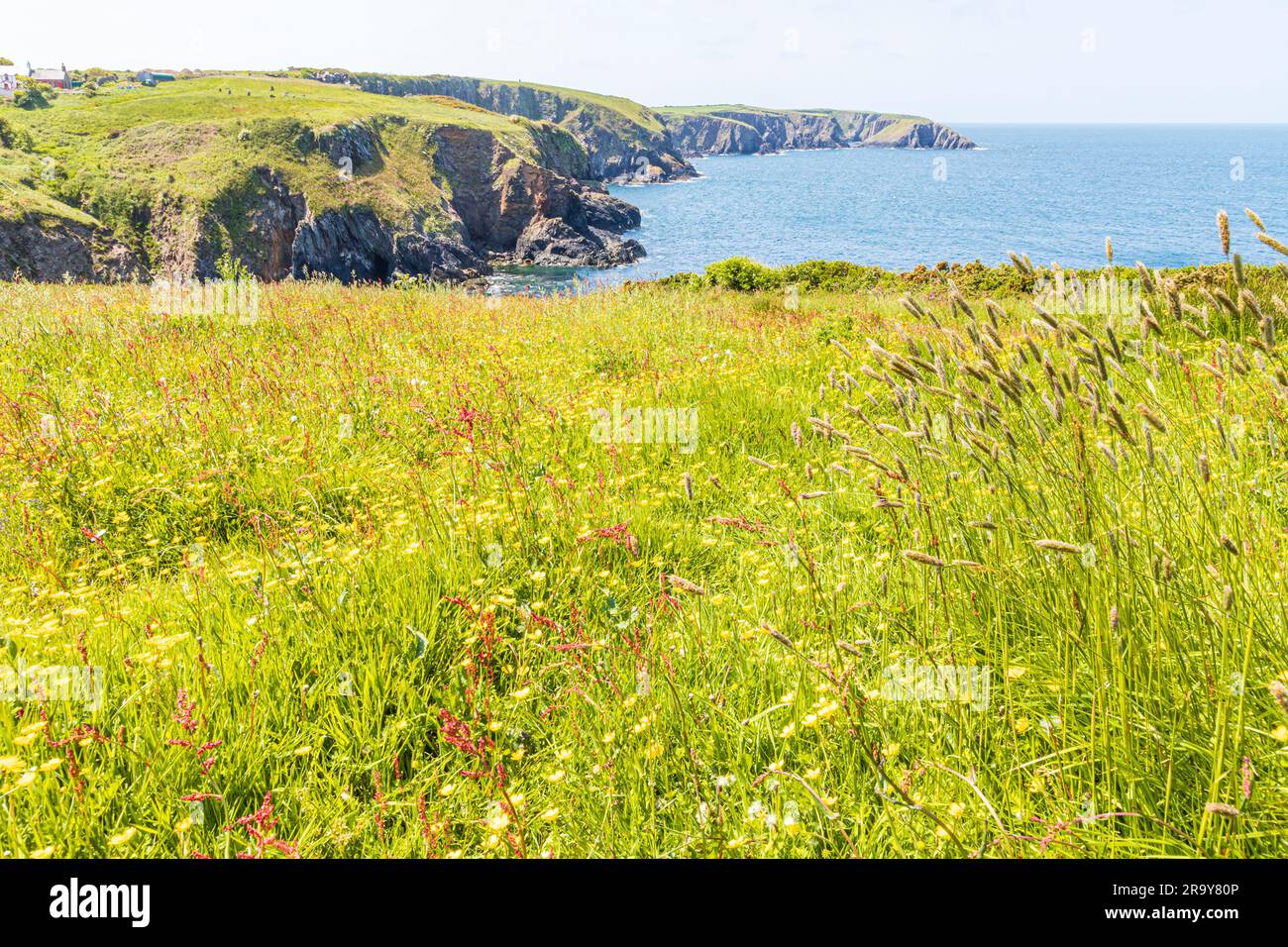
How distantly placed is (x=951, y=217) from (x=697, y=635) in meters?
120

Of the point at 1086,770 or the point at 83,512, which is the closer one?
the point at 1086,770

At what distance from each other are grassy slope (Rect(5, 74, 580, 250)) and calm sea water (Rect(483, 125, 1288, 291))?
24.2 metres

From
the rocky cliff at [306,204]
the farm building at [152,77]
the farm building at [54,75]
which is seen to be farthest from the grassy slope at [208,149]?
the farm building at [152,77]

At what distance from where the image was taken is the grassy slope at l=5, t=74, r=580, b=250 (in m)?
72.0

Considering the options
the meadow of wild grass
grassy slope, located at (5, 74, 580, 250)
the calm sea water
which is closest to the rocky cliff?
grassy slope, located at (5, 74, 580, 250)

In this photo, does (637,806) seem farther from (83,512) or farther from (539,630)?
(83,512)

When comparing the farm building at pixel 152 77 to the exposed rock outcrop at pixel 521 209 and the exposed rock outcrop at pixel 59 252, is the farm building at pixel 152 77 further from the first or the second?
the exposed rock outcrop at pixel 59 252

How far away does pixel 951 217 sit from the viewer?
10662 centimetres

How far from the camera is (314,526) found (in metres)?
4.75

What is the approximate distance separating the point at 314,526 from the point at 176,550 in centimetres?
96

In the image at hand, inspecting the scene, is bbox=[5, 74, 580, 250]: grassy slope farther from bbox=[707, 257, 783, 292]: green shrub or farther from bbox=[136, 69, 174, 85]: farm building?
bbox=[707, 257, 783, 292]: green shrub

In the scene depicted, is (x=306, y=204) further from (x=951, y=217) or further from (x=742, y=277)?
(x=951, y=217)

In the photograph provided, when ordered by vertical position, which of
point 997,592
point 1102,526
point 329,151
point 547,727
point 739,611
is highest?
point 329,151
